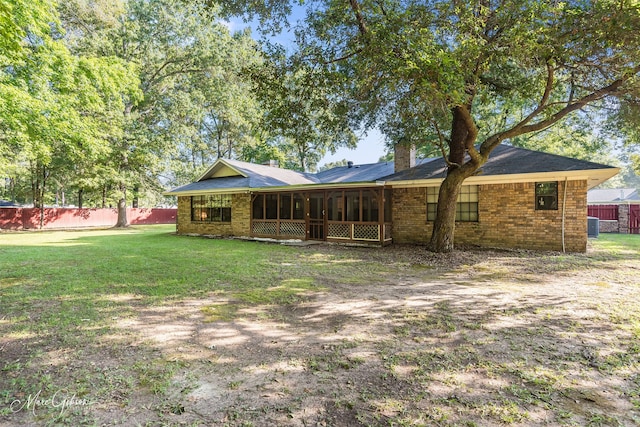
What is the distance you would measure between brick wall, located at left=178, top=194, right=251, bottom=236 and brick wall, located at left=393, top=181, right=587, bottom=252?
8.47 m

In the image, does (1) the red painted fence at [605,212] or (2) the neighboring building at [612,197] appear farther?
(2) the neighboring building at [612,197]

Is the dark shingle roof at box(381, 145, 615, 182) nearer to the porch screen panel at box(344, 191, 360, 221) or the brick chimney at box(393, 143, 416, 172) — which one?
the brick chimney at box(393, 143, 416, 172)

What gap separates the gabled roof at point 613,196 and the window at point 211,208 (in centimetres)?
2461

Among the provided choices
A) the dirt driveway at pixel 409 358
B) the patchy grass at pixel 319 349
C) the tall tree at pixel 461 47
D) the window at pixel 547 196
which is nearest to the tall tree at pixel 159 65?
the tall tree at pixel 461 47

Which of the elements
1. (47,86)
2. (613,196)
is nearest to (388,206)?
(47,86)

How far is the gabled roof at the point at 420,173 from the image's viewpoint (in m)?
9.74

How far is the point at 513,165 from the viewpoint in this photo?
10.8 metres

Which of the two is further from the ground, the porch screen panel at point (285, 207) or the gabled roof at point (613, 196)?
the gabled roof at point (613, 196)

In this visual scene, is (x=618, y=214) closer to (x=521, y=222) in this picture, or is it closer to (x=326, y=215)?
(x=521, y=222)

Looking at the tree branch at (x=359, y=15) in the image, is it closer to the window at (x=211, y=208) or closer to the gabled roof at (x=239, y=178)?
the gabled roof at (x=239, y=178)

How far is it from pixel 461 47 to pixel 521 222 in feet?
22.2

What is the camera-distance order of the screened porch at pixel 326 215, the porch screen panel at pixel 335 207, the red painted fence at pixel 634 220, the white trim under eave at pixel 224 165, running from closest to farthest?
the screened porch at pixel 326 215
the porch screen panel at pixel 335 207
the white trim under eave at pixel 224 165
the red painted fence at pixel 634 220

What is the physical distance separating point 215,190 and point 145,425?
1454 cm

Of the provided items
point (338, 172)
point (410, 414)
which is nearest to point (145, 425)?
point (410, 414)
